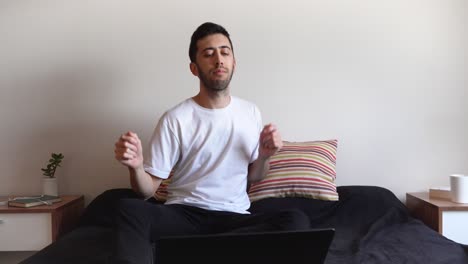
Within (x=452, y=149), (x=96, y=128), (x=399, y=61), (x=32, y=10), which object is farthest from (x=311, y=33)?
(x=32, y=10)

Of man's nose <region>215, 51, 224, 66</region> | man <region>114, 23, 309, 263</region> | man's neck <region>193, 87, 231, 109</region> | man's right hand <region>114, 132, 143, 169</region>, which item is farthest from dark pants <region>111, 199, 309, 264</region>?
man's nose <region>215, 51, 224, 66</region>

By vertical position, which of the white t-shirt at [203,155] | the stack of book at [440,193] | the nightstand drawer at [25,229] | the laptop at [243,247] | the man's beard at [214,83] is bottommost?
the nightstand drawer at [25,229]

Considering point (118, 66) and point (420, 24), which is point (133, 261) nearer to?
point (118, 66)

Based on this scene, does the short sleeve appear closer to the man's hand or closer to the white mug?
the man's hand

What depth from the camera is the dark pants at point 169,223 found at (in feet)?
3.66

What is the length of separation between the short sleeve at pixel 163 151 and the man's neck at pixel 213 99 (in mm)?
142

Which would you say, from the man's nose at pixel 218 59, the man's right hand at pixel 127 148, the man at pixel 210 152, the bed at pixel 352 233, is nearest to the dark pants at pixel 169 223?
the man at pixel 210 152

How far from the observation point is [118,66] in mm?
2293

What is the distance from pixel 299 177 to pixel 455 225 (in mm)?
693

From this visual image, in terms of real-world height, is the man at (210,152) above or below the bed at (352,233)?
above

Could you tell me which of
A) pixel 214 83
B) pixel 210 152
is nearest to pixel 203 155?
pixel 210 152

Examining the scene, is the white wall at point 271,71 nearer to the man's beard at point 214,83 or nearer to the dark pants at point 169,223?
the man's beard at point 214,83

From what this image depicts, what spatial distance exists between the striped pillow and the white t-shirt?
361 mm

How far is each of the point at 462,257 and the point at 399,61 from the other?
1.19m
